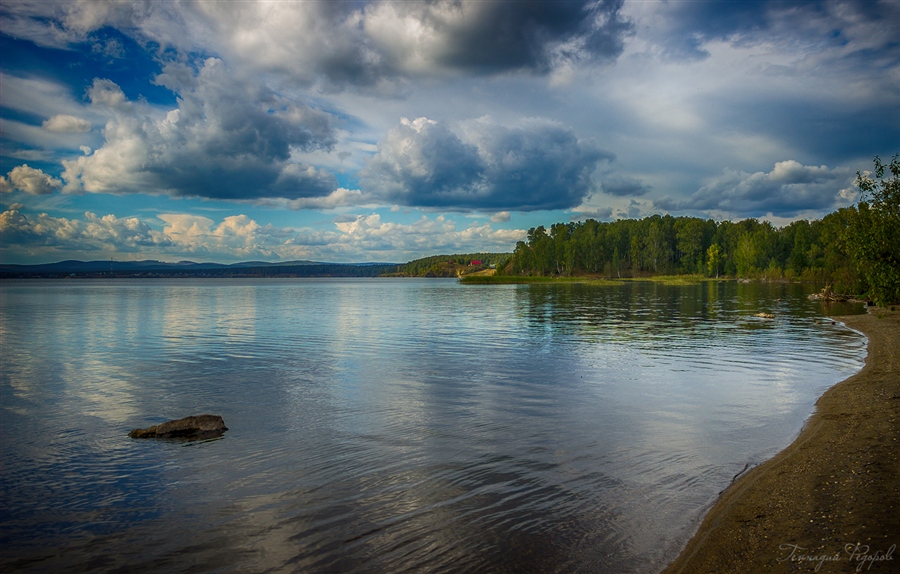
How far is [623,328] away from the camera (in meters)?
50.8

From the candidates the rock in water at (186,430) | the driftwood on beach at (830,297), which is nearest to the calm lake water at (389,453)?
the rock in water at (186,430)

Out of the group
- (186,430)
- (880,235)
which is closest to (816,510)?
(186,430)

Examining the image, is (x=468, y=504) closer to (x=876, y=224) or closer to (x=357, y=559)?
(x=357, y=559)

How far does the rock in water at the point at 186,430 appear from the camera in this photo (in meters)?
18.0

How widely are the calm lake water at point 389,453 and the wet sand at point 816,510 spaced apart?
0.65 metres

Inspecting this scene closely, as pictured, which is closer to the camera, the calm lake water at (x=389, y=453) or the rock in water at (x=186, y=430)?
the calm lake water at (x=389, y=453)

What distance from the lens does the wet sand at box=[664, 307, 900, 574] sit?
916 centimetres

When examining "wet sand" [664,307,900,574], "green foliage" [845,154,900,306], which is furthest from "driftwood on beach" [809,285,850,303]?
"wet sand" [664,307,900,574]

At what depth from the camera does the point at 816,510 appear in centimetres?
1088

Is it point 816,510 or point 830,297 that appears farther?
point 830,297

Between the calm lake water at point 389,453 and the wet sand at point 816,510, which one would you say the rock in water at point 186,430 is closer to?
the calm lake water at point 389,453

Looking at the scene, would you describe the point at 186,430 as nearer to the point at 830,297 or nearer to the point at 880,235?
the point at 880,235

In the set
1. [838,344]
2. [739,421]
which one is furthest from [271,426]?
[838,344]

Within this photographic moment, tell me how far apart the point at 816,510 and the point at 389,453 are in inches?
411
